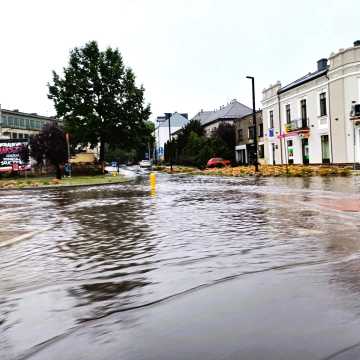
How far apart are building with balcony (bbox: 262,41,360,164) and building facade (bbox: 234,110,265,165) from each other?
307cm

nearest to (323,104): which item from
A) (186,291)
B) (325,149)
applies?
(325,149)

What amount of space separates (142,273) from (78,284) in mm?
891

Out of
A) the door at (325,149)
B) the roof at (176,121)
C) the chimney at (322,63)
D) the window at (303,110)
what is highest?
the roof at (176,121)

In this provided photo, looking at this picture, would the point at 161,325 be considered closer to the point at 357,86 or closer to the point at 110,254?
the point at 110,254

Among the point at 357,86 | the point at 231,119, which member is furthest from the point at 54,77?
the point at 357,86

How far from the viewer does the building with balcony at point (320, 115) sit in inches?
1526

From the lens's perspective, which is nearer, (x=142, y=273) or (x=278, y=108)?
(x=142, y=273)

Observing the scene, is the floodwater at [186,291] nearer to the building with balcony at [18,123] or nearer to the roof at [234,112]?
the roof at [234,112]

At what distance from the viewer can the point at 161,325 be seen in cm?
454

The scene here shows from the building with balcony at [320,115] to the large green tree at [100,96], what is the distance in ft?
65.4

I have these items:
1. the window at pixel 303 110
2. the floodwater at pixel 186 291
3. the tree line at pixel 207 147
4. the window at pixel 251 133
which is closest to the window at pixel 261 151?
the window at pixel 251 133

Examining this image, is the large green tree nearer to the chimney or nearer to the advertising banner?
the advertising banner

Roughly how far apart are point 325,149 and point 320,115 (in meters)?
3.08

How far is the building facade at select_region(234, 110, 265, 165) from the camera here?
60.5 m
